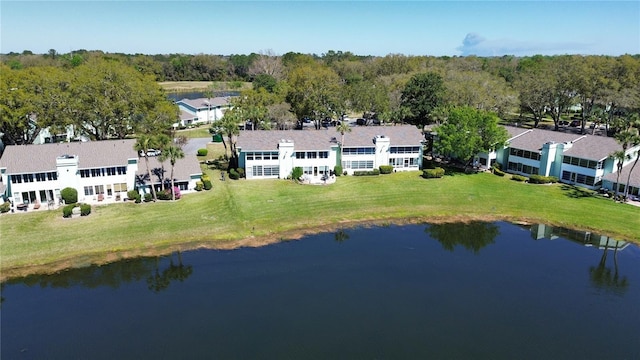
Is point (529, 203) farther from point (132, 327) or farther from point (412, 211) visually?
point (132, 327)

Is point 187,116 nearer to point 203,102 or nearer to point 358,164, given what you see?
point 203,102

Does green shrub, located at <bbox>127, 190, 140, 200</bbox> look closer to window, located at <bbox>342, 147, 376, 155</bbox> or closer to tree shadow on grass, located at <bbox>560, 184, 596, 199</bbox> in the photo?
window, located at <bbox>342, 147, 376, 155</bbox>

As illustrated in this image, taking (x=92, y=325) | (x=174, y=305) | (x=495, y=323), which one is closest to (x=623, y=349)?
(x=495, y=323)

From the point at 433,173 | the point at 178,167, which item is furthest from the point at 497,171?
the point at 178,167

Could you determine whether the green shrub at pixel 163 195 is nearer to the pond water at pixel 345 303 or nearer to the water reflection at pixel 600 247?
the pond water at pixel 345 303

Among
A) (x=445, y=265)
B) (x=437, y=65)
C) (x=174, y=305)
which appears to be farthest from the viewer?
(x=437, y=65)

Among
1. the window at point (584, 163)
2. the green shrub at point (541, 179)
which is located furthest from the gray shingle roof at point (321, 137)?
the window at point (584, 163)

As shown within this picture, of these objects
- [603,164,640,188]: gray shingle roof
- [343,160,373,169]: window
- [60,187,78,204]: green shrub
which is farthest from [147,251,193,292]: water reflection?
[603,164,640,188]: gray shingle roof
